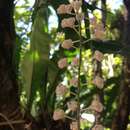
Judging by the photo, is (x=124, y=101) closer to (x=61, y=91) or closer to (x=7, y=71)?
(x=7, y=71)

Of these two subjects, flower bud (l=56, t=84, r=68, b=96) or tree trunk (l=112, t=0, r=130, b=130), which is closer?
flower bud (l=56, t=84, r=68, b=96)

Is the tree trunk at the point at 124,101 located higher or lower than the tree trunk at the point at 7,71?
lower

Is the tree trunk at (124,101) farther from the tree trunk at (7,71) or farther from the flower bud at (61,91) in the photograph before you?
the flower bud at (61,91)

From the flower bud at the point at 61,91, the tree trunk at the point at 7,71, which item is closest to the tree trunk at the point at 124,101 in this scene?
the tree trunk at the point at 7,71

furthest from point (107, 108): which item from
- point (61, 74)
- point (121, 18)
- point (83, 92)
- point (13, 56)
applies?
point (121, 18)

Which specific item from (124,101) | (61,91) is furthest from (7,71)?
(124,101)

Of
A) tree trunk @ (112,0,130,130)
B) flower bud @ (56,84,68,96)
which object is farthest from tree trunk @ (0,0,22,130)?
tree trunk @ (112,0,130,130)

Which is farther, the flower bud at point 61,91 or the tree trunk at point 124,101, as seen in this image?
the tree trunk at point 124,101

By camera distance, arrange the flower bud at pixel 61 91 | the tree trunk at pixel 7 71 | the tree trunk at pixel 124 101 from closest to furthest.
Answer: the flower bud at pixel 61 91 < the tree trunk at pixel 7 71 < the tree trunk at pixel 124 101

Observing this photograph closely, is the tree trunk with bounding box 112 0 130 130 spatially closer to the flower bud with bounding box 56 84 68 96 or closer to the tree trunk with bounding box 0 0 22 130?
the tree trunk with bounding box 0 0 22 130

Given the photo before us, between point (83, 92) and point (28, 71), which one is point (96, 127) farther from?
point (83, 92)
